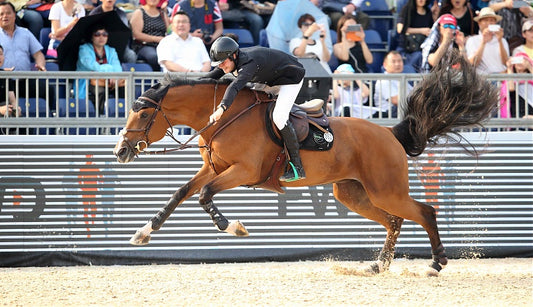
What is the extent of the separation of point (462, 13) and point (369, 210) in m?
6.24

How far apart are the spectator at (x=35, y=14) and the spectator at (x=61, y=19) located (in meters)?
0.23

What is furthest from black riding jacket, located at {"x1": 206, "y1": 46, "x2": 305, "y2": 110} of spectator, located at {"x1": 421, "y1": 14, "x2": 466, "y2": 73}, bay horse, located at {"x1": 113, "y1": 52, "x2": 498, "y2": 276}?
spectator, located at {"x1": 421, "y1": 14, "x2": 466, "y2": 73}

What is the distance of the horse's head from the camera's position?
308 inches

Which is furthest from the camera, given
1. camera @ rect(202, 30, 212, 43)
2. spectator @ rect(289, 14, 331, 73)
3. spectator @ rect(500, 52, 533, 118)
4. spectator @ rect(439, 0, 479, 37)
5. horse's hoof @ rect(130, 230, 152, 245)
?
spectator @ rect(439, 0, 479, 37)

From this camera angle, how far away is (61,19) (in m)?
11.9

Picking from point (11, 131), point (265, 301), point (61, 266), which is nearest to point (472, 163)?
point (265, 301)

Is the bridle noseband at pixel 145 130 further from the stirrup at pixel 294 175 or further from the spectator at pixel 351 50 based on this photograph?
the spectator at pixel 351 50

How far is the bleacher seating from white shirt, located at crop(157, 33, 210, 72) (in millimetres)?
1543

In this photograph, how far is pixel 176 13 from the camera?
38.9 feet

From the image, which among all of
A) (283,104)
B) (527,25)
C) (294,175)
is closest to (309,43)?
(527,25)

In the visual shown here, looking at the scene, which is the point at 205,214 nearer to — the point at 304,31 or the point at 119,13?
the point at 119,13

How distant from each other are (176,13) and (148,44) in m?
0.85

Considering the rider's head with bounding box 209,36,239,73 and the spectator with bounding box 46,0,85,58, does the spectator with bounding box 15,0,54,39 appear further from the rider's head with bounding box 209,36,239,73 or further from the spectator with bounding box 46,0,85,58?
the rider's head with bounding box 209,36,239,73

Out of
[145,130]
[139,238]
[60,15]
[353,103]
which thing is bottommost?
[139,238]
